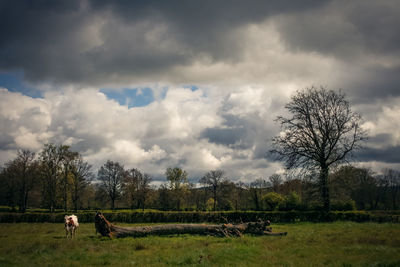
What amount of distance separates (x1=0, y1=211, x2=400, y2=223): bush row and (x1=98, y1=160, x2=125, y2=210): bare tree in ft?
103

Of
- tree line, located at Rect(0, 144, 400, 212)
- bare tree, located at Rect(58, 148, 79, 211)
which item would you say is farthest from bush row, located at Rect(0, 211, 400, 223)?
bare tree, located at Rect(58, 148, 79, 211)

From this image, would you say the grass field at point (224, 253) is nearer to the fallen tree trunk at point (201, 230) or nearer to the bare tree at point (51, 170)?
the fallen tree trunk at point (201, 230)

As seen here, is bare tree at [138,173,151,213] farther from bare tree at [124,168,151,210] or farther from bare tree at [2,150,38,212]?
bare tree at [2,150,38,212]

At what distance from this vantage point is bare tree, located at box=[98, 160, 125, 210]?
67537mm

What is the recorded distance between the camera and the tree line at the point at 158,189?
4017 cm

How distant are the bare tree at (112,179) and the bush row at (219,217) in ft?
103

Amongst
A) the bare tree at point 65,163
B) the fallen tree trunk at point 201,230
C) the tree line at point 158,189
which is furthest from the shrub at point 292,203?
the bare tree at point 65,163

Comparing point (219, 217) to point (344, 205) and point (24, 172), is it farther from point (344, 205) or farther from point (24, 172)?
point (24, 172)

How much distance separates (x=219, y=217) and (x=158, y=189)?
5134 centimetres

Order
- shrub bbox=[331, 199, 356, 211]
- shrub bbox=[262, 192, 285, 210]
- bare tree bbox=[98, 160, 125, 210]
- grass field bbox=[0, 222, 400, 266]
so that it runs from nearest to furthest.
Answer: grass field bbox=[0, 222, 400, 266], shrub bbox=[331, 199, 356, 211], shrub bbox=[262, 192, 285, 210], bare tree bbox=[98, 160, 125, 210]

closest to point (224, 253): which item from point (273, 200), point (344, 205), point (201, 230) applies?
point (201, 230)

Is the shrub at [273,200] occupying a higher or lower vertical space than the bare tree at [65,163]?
lower

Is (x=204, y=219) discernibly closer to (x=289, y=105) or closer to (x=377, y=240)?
(x=289, y=105)

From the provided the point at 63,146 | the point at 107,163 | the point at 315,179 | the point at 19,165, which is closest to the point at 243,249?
the point at 315,179
